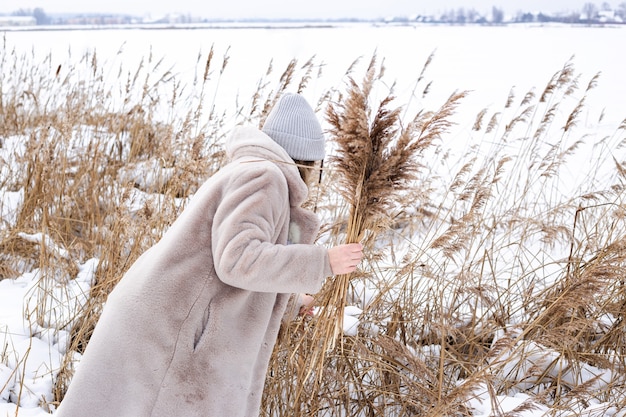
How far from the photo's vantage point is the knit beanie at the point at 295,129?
6.10 feet

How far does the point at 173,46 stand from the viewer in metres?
19.5

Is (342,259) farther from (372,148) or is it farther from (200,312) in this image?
(200,312)

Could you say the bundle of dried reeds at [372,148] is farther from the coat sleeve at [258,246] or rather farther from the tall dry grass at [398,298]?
the coat sleeve at [258,246]

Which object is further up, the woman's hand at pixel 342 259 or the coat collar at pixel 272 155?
the coat collar at pixel 272 155

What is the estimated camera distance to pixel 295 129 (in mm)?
1861

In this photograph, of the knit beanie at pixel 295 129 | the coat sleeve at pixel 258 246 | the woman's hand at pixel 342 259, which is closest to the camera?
the coat sleeve at pixel 258 246

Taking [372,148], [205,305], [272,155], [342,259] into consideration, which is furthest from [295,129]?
[205,305]

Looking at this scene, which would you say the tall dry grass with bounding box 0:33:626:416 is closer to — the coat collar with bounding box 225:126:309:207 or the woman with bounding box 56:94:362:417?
the coat collar with bounding box 225:126:309:207

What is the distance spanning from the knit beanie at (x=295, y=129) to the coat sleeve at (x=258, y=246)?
→ 0.16m

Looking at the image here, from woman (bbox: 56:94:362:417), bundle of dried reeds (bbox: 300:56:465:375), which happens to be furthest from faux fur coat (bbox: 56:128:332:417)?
bundle of dried reeds (bbox: 300:56:465:375)

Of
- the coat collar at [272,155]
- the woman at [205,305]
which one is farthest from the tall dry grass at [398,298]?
the woman at [205,305]

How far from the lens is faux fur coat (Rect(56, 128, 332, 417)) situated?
1.69 meters

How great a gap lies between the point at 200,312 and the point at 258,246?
283 millimetres

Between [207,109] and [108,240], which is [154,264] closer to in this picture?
[108,240]
